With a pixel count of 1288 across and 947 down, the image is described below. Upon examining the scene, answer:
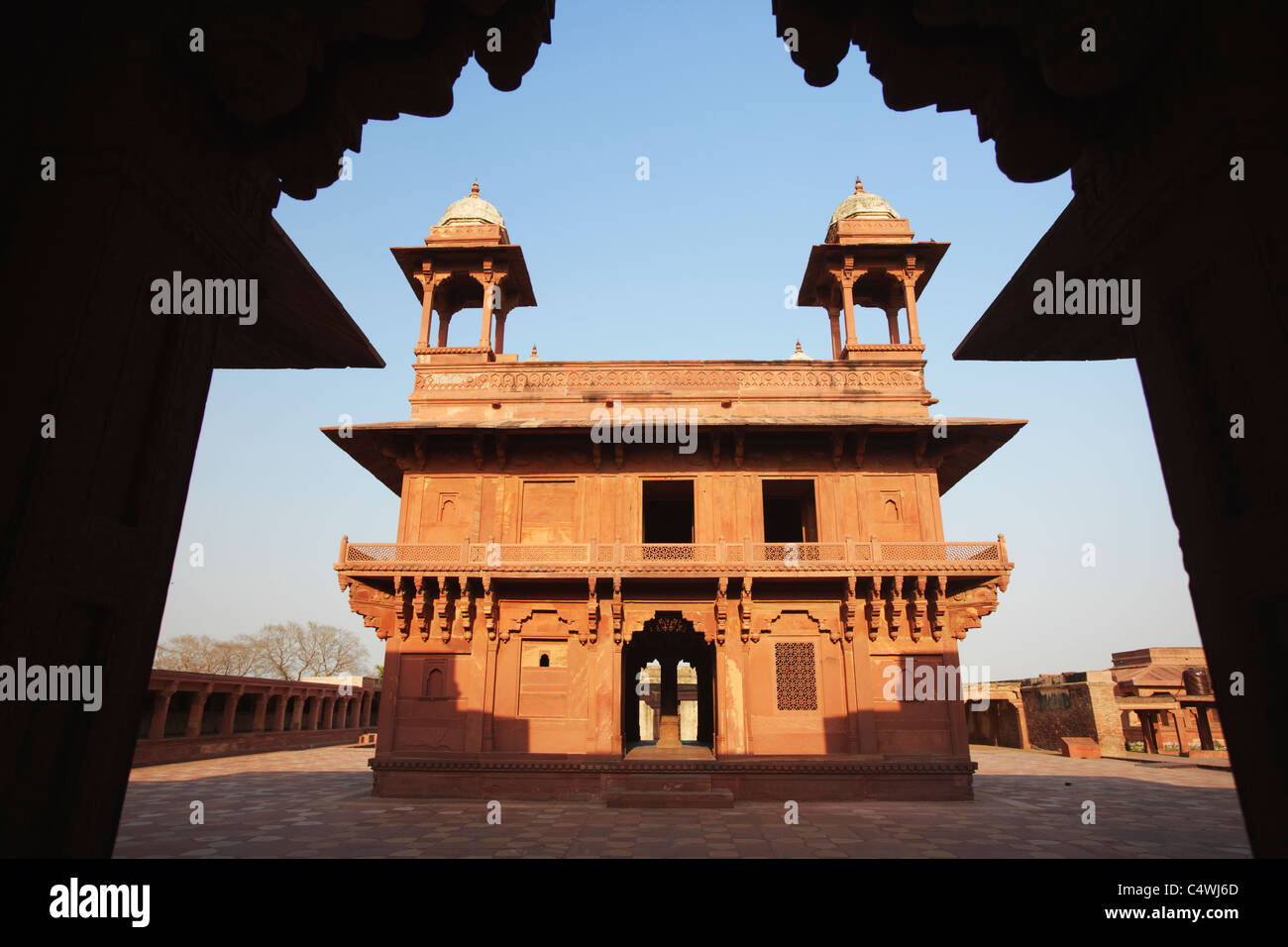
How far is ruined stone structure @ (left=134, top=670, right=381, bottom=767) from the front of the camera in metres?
23.7

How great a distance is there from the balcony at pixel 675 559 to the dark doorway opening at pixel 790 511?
159cm

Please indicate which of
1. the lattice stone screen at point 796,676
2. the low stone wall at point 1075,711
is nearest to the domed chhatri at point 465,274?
the lattice stone screen at point 796,676

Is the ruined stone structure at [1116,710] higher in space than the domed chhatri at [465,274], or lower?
lower

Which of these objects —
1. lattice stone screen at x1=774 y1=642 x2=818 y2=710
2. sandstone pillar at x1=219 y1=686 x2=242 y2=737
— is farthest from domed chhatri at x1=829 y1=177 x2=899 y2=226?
sandstone pillar at x1=219 y1=686 x2=242 y2=737

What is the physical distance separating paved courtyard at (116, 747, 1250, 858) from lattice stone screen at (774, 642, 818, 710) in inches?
88.0

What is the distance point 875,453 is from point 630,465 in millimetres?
5948

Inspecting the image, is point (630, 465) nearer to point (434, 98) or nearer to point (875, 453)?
point (875, 453)

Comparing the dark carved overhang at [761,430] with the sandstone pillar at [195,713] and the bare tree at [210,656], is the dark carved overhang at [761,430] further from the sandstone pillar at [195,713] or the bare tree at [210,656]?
the bare tree at [210,656]

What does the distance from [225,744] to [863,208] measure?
2994cm

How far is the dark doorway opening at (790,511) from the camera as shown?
17312 mm

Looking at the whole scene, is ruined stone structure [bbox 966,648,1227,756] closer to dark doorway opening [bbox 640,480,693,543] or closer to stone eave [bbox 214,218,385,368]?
dark doorway opening [bbox 640,480,693,543]

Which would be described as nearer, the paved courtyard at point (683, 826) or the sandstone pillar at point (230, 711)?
the paved courtyard at point (683, 826)
